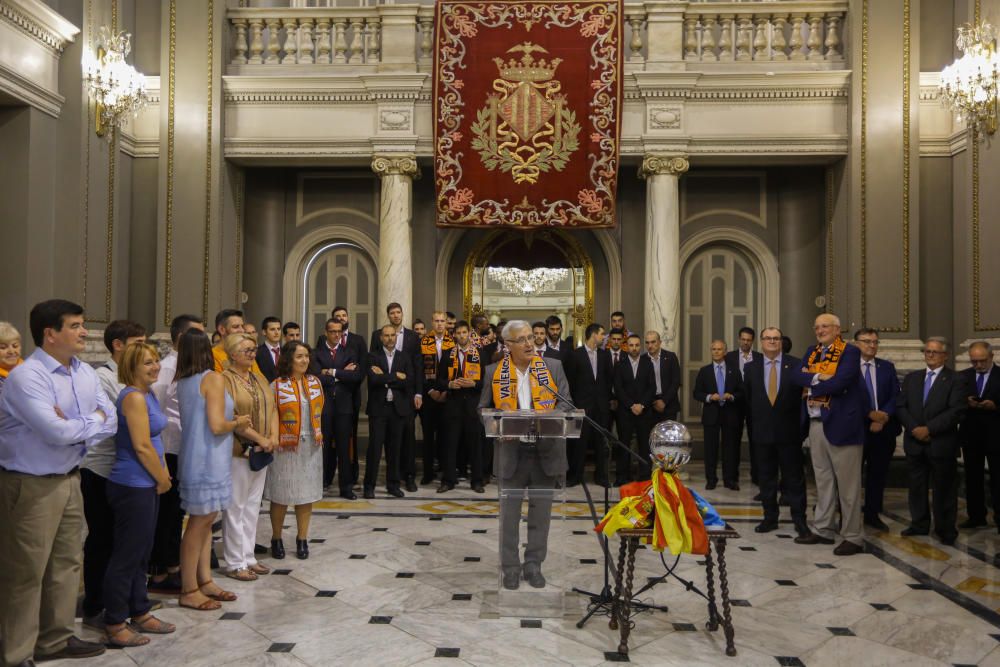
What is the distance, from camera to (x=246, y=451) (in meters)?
4.79

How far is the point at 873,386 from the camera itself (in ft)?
21.6

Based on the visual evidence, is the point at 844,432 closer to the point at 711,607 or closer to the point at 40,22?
the point at 711,607

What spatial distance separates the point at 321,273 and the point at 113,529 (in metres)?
7.35

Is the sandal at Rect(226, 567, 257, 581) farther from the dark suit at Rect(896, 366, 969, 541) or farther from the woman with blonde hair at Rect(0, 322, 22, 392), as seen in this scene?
the dark suit at Rect(896, 366, 969, 541)

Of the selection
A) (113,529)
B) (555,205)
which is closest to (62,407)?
(113,529)

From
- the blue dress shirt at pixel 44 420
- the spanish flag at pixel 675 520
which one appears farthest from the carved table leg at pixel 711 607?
the blue dress shirt at pixel 44 420

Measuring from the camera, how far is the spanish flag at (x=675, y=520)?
11.6 ft

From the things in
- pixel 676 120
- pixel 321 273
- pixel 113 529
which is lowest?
pixel 113 529

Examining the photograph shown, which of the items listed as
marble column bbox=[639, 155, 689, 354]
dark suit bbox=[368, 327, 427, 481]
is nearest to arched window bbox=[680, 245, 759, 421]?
marble column bbox=[639, 155, 689, 354]

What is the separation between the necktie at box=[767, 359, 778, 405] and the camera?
604 centimetres

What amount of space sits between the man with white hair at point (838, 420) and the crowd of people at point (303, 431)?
14mm

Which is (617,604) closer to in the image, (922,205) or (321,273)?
(922,205)

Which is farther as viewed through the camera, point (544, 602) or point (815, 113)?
point (815, 113)

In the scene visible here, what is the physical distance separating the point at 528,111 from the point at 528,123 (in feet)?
0.46
